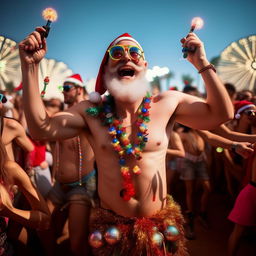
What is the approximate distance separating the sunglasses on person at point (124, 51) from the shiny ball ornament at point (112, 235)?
128cm

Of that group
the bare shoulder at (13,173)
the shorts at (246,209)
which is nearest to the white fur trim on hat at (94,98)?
the bare shoulder at (13,173)

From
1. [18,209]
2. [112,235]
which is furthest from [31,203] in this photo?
[112,235]

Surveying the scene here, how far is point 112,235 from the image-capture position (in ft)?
5.30

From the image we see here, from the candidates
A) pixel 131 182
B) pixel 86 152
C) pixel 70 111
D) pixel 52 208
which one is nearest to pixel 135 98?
pixel 70 111

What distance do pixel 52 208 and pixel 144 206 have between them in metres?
1.54

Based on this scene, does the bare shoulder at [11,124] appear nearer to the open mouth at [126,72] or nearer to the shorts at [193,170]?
the open mouth at [126,72]

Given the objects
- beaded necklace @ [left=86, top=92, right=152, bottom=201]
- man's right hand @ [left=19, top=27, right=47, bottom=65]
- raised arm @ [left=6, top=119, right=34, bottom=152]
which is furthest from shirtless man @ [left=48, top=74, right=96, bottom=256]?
man's right hand @ [left=19, top=27, right=47, bottom=65]

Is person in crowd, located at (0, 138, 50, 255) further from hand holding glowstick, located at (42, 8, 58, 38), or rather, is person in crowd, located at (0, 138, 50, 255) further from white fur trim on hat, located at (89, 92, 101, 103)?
hand holding glowstick, located at (42, 8, 58, 38)

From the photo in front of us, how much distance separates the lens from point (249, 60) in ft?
9.66

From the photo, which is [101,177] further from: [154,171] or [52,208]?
[52,208]

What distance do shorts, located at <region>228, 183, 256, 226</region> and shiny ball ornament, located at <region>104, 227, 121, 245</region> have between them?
145 centimetres

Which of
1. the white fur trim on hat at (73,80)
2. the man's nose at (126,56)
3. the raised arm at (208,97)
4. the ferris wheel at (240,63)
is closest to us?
the raised arm at (208,97)

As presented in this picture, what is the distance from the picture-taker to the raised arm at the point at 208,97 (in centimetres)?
154

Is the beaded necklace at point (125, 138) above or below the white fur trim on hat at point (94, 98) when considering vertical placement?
below
